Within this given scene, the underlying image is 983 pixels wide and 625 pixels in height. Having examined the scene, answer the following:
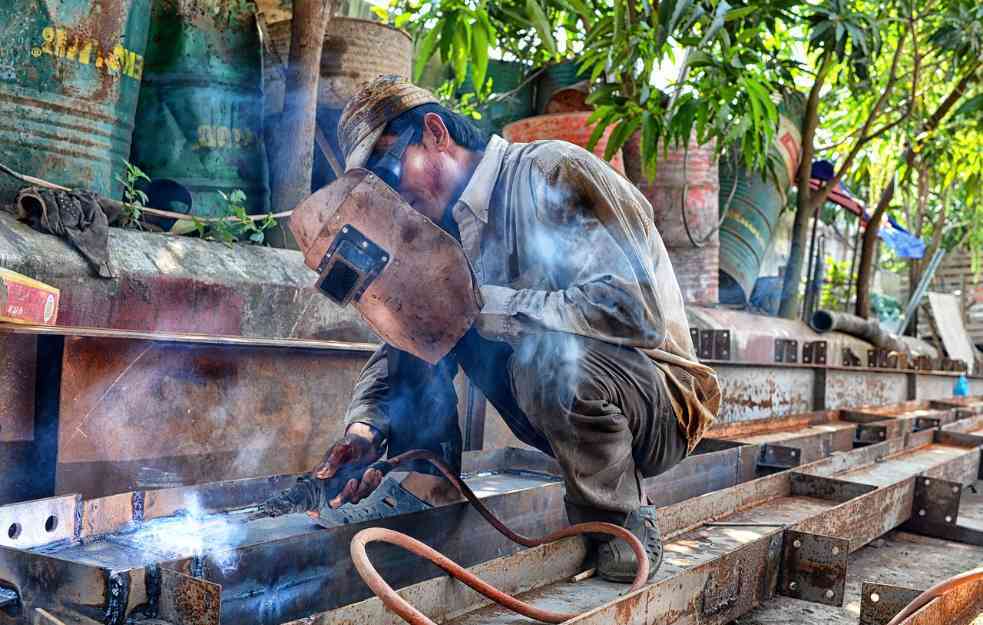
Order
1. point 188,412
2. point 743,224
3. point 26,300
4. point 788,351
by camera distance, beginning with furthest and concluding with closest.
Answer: point 743,224, point 788,351, point 188,412, point 26,300

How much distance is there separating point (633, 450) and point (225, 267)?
216 cm

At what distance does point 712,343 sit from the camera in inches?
227

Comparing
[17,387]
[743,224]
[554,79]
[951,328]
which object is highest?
[554,79]

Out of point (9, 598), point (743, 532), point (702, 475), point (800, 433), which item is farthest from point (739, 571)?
point (800, 433)

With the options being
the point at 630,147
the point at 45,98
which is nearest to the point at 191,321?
the point at 45,98

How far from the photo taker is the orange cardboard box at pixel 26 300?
8.61ft

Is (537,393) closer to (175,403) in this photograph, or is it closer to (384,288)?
(384,288)

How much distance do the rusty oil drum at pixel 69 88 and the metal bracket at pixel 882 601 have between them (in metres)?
3.24

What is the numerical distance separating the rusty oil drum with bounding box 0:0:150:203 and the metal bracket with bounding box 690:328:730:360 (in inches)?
137

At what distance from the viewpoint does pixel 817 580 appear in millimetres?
2385

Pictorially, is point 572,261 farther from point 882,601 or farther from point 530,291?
point 882,601

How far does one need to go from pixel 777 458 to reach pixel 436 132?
99.7 inches

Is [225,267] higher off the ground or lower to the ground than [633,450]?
higher

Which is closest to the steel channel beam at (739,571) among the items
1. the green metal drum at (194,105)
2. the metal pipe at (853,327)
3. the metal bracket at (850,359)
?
the green metal drum at (194,105)
